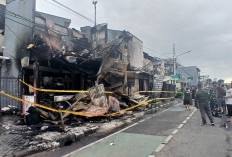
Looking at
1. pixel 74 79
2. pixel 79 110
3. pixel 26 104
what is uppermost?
pixel 74 79

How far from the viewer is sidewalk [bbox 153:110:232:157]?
506cm

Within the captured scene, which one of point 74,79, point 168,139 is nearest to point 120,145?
point 168,139

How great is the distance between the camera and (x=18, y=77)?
10750 mm

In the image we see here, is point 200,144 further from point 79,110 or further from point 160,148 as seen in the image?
point 79,110

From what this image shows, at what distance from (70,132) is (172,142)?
12.1 ft

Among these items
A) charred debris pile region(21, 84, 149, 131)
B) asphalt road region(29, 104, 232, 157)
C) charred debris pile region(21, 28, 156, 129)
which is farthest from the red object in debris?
asphalt road region(29, 104, 232, 157)

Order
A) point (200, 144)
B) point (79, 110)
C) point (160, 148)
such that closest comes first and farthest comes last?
point (160, 148), point (200, 144), point (79, 110)

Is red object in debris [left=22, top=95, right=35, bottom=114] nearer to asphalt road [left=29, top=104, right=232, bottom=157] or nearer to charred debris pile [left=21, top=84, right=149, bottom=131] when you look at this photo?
charred debris pile [left=21, top=84, right=149, bottom=131]

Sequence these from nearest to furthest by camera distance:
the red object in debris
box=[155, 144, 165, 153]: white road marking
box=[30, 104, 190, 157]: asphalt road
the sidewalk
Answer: the sidewalk < box=[30, 104, 190, 157]: asphalt road < box=[155, 144, 165, 153]: white road marking < the red object in debris

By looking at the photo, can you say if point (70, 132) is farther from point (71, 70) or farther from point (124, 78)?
point (124, 78)

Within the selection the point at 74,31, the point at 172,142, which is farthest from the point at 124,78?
the point at 74,31

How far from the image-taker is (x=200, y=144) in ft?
19.2

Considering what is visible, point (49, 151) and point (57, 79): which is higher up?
point (57, 79)

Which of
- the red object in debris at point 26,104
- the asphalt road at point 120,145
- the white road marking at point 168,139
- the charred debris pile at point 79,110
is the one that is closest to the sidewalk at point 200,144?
the white road marking at point 168,139
